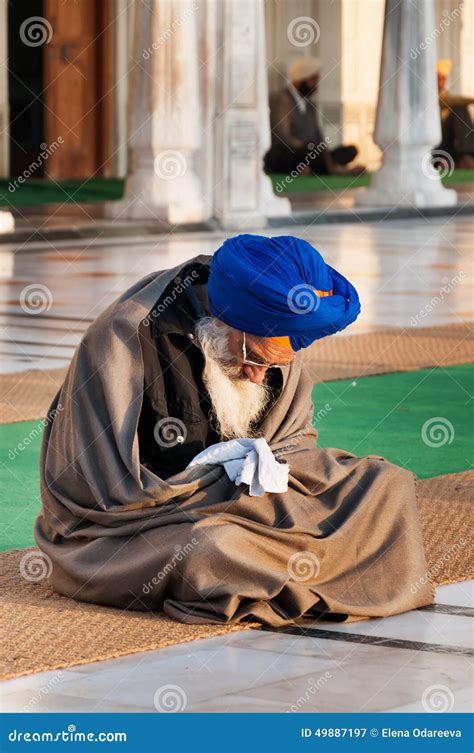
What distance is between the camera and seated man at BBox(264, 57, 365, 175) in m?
21.7

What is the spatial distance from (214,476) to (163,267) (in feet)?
25.4

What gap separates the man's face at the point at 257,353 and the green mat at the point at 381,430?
3.37 feet

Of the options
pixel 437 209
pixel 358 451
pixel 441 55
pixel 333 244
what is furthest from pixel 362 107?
pixel 358 451

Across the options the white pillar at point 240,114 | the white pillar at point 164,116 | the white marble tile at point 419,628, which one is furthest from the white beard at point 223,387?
the white pillar at point 240,114

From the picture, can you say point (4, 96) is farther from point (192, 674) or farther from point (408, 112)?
point (192, 674)

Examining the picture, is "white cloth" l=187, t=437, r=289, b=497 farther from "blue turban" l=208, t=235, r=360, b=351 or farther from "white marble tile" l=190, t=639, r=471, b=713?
"white marble tile" l=190, t=639, r=471, b=713

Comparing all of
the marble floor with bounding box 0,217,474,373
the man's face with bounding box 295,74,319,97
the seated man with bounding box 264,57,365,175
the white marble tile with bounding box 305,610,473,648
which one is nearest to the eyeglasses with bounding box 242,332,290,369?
the white marble tile with bounding box 305,610,473,648

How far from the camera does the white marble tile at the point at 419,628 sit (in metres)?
3.72

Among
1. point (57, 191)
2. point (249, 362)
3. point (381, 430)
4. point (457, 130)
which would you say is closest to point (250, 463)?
point (249, 362)

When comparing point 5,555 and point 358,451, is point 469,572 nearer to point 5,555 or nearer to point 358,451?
point 5,555

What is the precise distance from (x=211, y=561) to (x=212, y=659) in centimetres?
36

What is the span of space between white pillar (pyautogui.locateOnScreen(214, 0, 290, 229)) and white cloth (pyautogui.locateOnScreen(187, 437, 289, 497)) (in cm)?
1157

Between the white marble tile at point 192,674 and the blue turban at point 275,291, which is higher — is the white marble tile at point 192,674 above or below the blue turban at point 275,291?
below

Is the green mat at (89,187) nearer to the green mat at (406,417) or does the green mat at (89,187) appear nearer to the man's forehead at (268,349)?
the green mat at (406,417)
